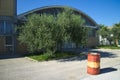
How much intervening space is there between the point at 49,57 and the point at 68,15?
4.70 meters

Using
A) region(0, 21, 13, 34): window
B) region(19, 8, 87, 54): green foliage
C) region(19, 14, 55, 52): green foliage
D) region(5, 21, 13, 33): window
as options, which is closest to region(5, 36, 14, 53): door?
region(0, 21, 13, 34): window

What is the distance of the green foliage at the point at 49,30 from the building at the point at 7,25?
508cm

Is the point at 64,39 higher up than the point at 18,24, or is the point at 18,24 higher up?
the point at 18,24

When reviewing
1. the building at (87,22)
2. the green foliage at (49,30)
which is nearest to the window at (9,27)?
the green foliage at (49,30)

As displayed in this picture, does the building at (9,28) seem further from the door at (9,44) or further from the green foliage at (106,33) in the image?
the green foliage at (106,33)

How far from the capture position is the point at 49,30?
16016 millimetres

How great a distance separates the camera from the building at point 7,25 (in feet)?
70.7

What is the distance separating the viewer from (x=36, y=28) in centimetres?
1644

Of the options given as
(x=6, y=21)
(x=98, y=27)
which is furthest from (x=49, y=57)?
(x=98, y=27)

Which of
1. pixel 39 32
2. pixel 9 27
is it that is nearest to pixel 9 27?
pixel 9 27

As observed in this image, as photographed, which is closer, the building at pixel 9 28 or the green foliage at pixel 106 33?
the building at pixel 9 28

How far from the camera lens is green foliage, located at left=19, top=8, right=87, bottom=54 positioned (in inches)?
627

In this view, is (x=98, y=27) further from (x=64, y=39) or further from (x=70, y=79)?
(x=70, y=79)

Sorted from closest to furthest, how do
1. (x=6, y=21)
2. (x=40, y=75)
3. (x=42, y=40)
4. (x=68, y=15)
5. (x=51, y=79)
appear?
(x=51, y=79)
(x=40, y=75)
(x=42, y=40)
(x=68, y=15)
(x=6, y=21)
